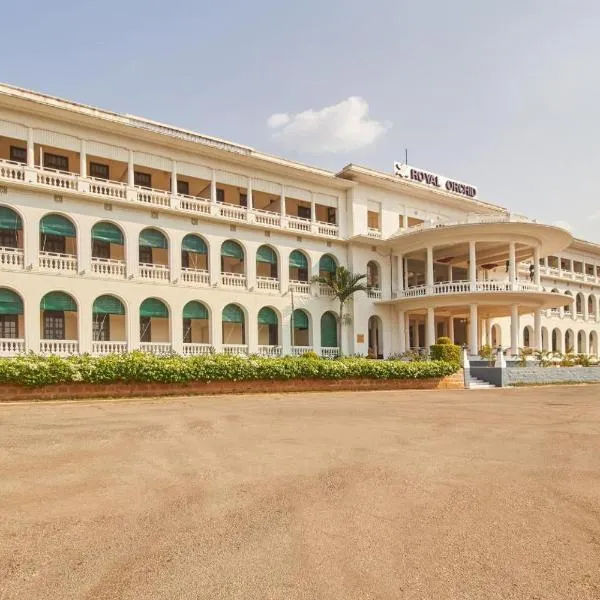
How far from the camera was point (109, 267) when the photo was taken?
23703 millimetres

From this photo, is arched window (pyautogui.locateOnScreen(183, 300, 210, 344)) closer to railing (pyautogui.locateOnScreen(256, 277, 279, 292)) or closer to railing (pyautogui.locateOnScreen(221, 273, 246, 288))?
railing (pyautogui.locateOnScreen(221, 273, 246, 288))

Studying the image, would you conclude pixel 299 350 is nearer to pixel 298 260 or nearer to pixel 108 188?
pixel 298 260

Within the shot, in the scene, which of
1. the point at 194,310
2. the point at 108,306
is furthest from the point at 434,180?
the point at 108,306

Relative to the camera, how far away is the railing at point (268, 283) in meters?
28.4

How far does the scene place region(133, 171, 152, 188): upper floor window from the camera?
2603cm

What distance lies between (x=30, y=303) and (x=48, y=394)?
→ 7.85 meters

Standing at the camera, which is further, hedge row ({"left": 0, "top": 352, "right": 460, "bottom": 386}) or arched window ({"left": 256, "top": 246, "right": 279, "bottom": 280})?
arched window ({"left": 256, "top": 246, "right": 279, "bottom": 280})

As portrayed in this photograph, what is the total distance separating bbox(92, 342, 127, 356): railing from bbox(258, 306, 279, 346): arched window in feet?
24.9

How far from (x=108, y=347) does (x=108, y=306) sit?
1.88m

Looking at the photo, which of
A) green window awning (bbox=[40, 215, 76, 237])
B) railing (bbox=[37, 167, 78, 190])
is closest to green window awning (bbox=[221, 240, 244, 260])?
green window awning (bbox=[40, 215, 76, 237])

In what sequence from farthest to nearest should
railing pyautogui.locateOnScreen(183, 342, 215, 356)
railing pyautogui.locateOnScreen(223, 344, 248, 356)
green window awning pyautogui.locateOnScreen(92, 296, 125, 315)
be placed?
railing pyautogui.locateOnScreen(223, 344, 248, 356) → railing pyautogui.locateOnScreen(183, 342, 215, 356) → green window awning pyautogui.locateOnScreen(92, 296, 125, 315)

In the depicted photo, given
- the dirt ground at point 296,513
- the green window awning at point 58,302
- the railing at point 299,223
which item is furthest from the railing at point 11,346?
the railing at point 299,223

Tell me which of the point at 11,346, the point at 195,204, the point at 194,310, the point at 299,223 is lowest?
the point at 11,346

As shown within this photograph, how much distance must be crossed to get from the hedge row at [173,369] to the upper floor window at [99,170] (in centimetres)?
1132
